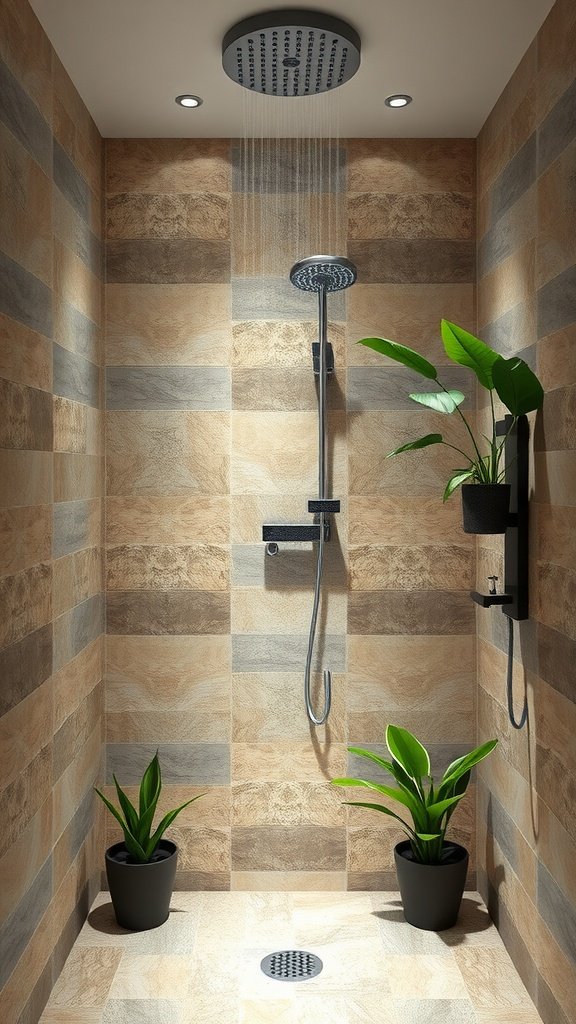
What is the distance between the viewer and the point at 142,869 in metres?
2.52

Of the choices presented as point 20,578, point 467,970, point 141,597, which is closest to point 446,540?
point 141,597

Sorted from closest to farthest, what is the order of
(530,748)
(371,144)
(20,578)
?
(20,578), (530,748), (371,144)

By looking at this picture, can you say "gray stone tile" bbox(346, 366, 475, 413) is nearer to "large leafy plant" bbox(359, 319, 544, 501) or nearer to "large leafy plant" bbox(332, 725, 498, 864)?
"large leafy plant" bbox(359, 319, 544, 501)

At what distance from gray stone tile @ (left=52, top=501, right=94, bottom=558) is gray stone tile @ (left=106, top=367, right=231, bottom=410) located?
0.39m

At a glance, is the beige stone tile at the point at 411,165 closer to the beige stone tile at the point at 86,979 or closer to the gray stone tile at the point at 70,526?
the gray stone tile at the point at 70,526

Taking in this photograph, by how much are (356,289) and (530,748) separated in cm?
150

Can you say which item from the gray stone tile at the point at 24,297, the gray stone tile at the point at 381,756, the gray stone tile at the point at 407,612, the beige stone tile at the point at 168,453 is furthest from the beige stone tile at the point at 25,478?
the gray stone tile at the point at 381,756

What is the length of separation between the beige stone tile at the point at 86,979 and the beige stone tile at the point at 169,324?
1.75 meters

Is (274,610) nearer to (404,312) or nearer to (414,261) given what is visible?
(404,312)

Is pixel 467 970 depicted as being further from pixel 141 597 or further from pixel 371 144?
pixel 371 144

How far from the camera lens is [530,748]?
7.38ft

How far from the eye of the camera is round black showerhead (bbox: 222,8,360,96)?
2.13 m

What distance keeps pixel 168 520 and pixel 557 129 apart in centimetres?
159

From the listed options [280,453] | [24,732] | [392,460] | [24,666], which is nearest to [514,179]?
[392,460]
